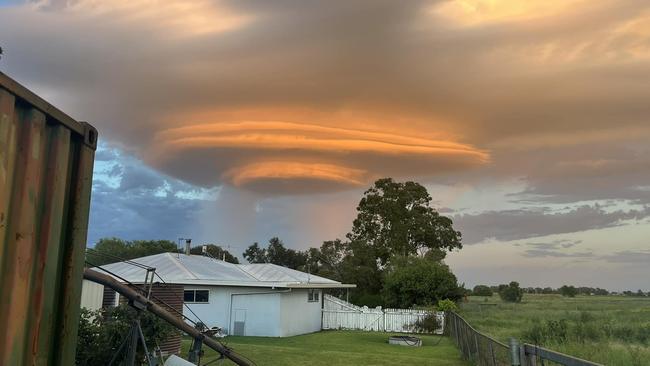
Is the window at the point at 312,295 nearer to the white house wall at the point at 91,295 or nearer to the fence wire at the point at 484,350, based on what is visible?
the fence wire at the point at 484,350

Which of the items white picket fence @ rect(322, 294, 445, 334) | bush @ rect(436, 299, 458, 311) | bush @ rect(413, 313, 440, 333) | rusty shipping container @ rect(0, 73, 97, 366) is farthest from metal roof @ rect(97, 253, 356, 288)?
rusty shipping container @ rect(0, 73, 97, 366)

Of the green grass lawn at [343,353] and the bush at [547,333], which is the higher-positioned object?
the bush at [547,333]

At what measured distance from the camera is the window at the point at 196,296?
26859mm

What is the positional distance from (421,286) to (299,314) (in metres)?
10.8

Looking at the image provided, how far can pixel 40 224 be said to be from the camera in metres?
3.08

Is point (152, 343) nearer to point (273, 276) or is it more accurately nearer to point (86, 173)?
point (86, 173)

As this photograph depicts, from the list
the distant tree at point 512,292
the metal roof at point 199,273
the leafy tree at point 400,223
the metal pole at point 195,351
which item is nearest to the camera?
the metal pole at point 195,351

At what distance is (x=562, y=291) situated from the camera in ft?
298

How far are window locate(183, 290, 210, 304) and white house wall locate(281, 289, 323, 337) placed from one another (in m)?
3.79

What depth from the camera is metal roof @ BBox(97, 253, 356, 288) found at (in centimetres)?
2552

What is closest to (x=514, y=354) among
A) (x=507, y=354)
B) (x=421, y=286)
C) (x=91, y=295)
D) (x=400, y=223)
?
(x=507, y=354)

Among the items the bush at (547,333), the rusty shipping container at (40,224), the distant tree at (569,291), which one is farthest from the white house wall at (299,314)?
the distant tree at (569,291)

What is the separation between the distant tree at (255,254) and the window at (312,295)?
43153 millimetres

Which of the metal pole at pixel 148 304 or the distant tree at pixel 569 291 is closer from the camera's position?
A: the metal pole at pixel 148 304
